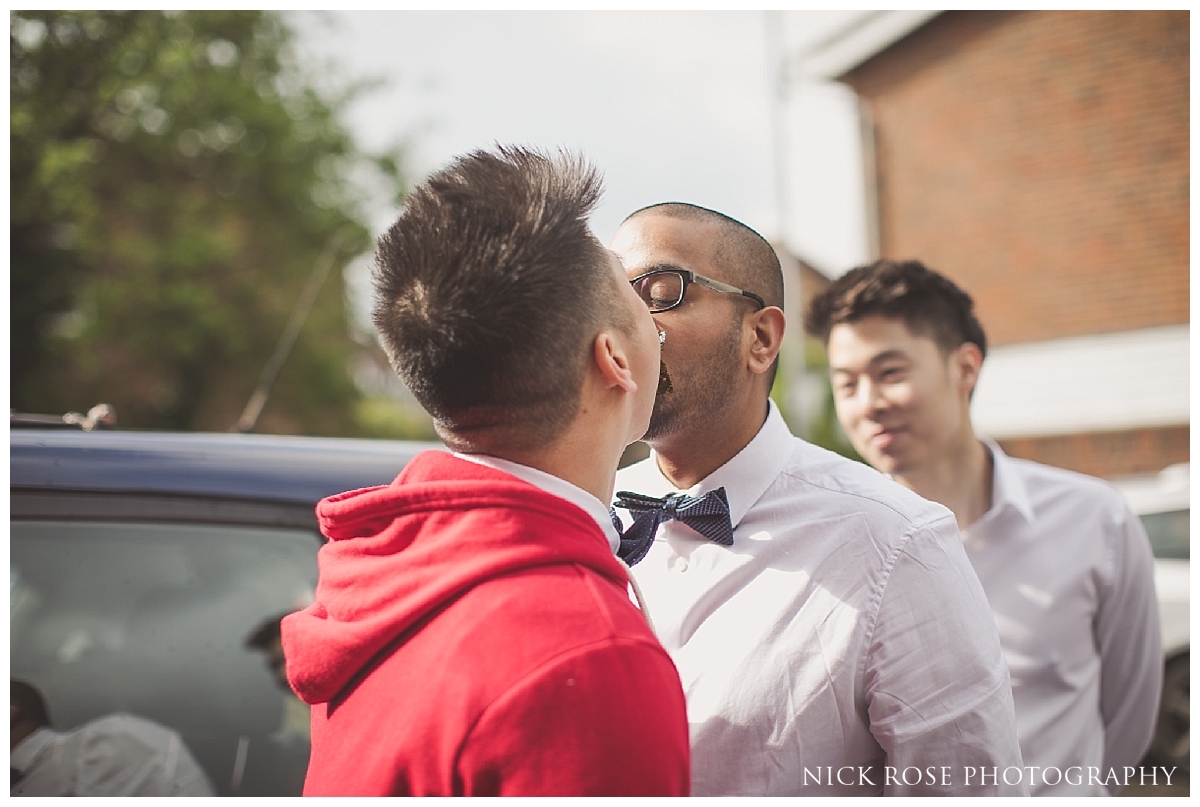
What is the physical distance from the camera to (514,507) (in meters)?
1.08

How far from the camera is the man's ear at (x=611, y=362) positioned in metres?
1.17

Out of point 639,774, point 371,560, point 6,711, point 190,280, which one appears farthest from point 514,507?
point 190,280

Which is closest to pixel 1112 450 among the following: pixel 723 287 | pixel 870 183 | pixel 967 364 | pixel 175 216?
pixel 870 183

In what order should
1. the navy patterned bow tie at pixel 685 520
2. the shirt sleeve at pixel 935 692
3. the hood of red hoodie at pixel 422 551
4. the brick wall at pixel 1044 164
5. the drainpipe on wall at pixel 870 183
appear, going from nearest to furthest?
the hood of red hoodie at pixel 422 551 < the shirt sleeve at pixel 935 692 < the navy patterned bow tie at pixel 685 520 < the brick wall at pixel 1044 164 < the drainpipe on wall at pixel 870 183

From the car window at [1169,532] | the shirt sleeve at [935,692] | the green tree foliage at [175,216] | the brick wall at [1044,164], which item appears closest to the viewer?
the shirt sleeve at [935,692]

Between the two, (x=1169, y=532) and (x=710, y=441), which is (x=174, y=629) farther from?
(x=1169, y=532)

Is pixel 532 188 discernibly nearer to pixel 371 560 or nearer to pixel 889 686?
pixel 371 560

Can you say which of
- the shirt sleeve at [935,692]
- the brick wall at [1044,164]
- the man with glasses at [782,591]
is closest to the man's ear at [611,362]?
the man with glasses at [782,591]

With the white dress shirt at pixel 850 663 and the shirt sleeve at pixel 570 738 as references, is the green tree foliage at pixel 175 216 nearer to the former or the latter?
the white dress shirt at pixel 850 663

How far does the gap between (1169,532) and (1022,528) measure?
157 inches

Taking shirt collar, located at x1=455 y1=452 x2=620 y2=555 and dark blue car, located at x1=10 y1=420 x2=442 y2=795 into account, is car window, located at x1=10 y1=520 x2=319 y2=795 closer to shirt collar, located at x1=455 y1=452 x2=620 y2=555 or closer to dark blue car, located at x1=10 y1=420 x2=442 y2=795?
dark blue car, located at x1=10 y1=420 x2=442 y2=795

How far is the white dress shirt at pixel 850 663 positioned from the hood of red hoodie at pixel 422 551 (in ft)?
1.67

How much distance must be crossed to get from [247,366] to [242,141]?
146 inches

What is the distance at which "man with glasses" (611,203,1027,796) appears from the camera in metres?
1.45
